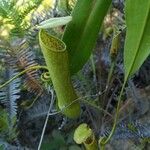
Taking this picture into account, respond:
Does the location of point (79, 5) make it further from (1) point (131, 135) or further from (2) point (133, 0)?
(1) point (131, 135)

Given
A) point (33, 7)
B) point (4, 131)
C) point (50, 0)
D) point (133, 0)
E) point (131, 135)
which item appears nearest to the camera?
point (133, 0)

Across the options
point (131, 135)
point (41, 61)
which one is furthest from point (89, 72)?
point (131, 135)

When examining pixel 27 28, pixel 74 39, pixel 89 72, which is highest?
pixel 74 39

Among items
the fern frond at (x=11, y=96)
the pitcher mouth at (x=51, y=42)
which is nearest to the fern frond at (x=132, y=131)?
the fern frond at (x=11, y=96)

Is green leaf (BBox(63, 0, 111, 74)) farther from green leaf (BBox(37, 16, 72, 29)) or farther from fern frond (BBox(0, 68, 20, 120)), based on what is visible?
fern frond (BBox(0, 68, 20, 120))

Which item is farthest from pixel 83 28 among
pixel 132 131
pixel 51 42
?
pixel 132 131

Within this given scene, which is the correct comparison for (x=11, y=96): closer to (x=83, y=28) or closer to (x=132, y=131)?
(x=132, y=131)

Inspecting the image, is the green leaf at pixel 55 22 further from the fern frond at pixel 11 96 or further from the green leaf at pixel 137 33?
the fern frond at pixel 11 96
